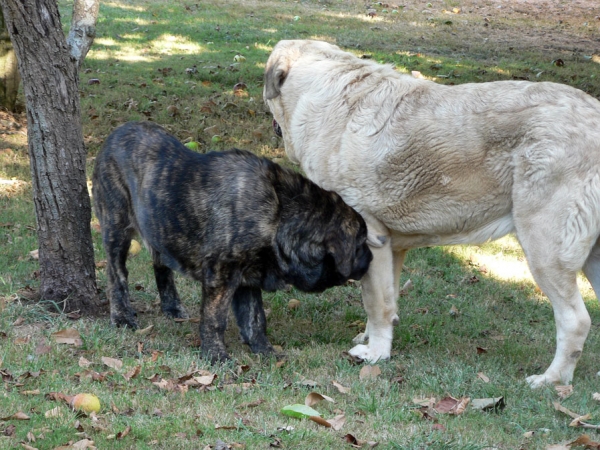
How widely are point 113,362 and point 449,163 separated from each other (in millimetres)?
2709

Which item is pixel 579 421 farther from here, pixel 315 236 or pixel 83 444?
pixel 83 444

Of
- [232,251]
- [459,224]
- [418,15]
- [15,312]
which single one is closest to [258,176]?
[232,251]

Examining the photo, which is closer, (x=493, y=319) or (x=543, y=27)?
(x=493, y=319)

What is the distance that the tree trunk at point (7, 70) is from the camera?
11.0 meters

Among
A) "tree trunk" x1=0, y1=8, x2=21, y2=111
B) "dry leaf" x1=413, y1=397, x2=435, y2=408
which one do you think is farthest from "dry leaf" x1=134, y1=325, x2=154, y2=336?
"tree trunk" x1=0, y1=8, x2=21, y2=111

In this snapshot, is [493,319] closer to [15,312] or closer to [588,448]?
[588,448]

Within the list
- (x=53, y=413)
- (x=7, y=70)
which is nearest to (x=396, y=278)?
(x=53, y=413)

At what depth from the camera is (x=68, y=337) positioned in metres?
5.80

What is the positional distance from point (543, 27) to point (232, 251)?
16.4 metres

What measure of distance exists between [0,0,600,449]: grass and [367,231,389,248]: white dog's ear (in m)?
0.89

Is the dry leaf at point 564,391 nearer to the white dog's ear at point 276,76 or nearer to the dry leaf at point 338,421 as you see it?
the dry leaf at point 338,421

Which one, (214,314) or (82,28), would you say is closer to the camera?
(214,314)

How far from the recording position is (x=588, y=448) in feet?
A: 14.5

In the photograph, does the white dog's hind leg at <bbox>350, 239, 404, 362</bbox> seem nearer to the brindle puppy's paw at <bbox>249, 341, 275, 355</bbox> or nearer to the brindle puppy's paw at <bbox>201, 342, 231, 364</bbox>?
the brindle puppy's paw at <bbox>249, 341, 275, 355</bbox>
